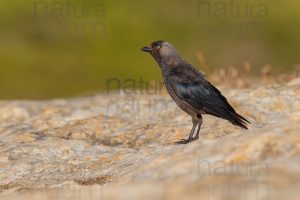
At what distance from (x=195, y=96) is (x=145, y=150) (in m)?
1.51

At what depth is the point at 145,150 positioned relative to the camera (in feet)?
41.8

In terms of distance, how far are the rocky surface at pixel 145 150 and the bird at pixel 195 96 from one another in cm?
50

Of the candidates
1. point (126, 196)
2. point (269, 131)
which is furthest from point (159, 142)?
point (126, 196)

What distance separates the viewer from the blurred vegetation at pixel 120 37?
4853cm

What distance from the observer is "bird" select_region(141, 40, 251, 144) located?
43.6 feet

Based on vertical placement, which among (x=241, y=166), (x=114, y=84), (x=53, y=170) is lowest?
(x=114, y=84)

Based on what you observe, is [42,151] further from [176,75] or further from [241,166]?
[241,166]

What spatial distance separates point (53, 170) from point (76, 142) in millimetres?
1940

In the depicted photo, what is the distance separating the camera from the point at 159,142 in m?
14.3
